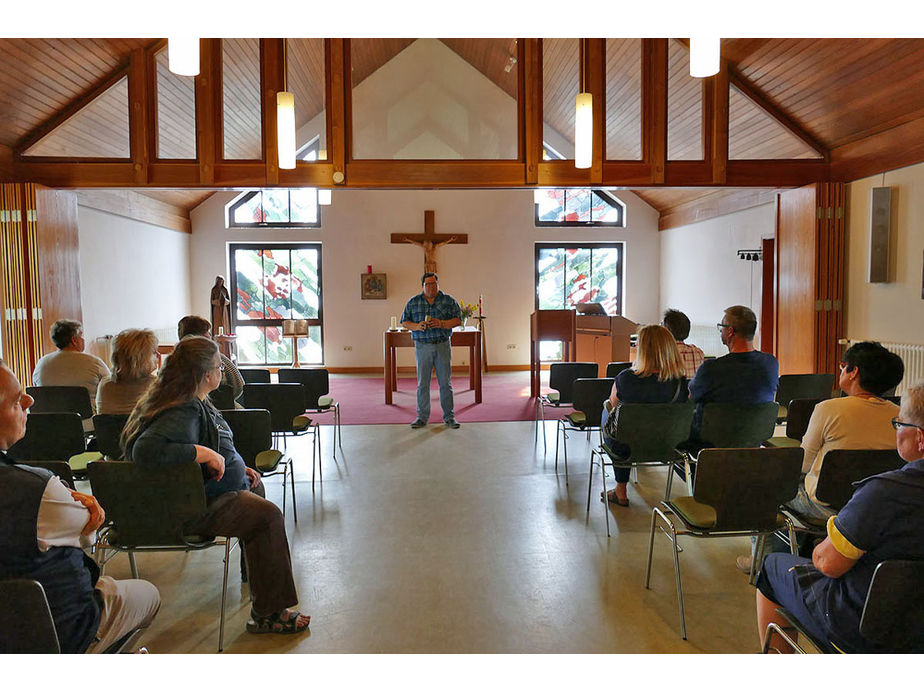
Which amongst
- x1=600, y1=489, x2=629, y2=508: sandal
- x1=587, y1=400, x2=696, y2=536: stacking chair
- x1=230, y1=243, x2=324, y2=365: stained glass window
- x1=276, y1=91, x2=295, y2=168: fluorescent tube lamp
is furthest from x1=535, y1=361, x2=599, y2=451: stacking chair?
x1=230, y1=243, x2=324, y2=365: stained glass window

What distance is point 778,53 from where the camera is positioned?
6020 mm

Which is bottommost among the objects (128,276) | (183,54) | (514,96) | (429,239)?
(128,276)

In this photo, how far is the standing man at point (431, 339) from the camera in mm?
6477

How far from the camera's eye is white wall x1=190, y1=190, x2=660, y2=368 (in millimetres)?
10992

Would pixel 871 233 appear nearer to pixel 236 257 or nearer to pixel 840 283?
pixel 840 283

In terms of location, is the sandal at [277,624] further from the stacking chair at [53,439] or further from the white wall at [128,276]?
the white wall at [128,276]

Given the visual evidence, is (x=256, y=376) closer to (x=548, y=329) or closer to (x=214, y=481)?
(x=214, y=481)

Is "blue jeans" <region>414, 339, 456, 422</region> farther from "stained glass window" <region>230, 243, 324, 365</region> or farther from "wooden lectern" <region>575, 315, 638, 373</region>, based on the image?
"stained glass window" <region>230, 243, 324, 365</region>

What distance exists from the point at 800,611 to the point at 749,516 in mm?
699

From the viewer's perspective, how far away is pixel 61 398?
13.3ft

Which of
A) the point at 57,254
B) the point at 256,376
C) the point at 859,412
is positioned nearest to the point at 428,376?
the point at 256,376

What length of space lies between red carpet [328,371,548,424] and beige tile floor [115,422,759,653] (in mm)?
2239

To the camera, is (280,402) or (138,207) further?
(138,207)

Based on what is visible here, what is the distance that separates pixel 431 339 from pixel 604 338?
99.7 inches
